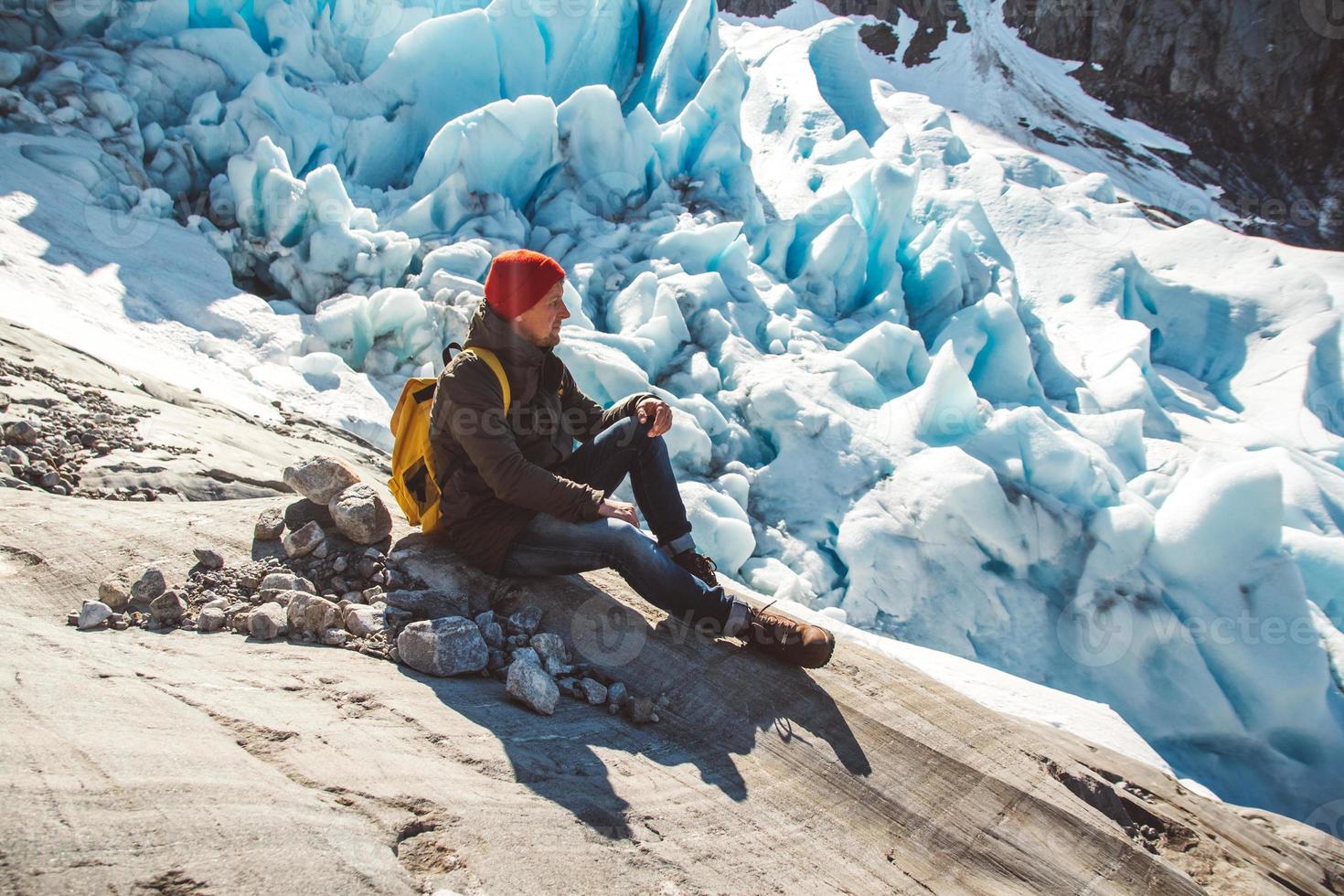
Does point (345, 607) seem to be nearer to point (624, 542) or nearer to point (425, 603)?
point (425, 603)

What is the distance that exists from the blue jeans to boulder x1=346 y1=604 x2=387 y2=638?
0.34 metres

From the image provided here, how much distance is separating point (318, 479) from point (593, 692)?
0.96 m

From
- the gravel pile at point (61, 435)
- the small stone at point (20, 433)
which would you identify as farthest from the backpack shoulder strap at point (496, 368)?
the small stone at point (20, 433)

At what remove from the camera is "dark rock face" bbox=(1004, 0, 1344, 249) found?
1722cm

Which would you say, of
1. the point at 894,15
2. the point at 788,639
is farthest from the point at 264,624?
the point at 894,15

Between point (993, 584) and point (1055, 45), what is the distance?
1993 cm

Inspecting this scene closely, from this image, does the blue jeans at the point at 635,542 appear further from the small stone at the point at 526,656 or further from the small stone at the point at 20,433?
the small stone at the point at 20,433

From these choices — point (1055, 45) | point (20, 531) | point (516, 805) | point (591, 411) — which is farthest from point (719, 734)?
point (1055, 45)

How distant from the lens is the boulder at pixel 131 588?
1.80 m

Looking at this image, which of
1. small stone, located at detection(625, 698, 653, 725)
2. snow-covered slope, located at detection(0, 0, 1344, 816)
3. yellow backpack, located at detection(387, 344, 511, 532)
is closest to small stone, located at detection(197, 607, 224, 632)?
yellow backpack, located at detection(387, 344, 511, 532)

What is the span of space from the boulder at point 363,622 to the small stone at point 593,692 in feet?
1.64

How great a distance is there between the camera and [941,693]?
226 centimetres

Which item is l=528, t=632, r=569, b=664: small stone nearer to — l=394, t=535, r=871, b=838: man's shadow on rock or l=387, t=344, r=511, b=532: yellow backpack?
l=394, t=535, r=871, b=838: man's shadow on rock

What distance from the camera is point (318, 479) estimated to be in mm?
2250
